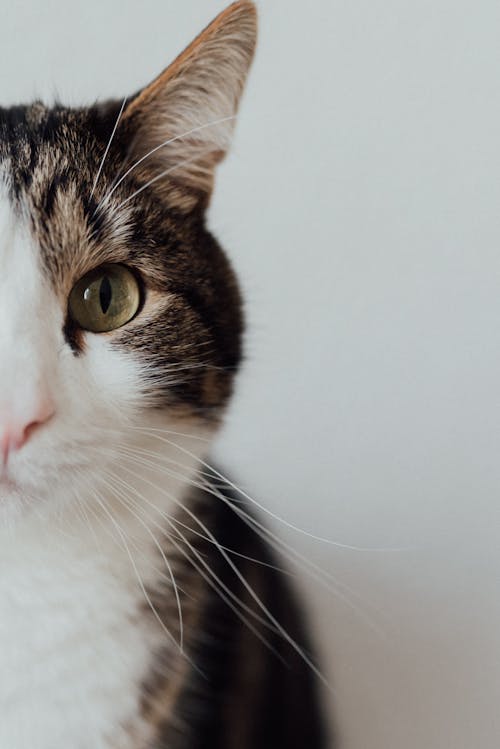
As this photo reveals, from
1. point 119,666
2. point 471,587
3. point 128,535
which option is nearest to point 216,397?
point 128,535

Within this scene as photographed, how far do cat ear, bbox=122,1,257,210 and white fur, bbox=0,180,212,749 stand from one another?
0.14m

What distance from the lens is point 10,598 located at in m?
0.64

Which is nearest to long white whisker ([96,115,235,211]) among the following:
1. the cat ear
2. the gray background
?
the cat ear

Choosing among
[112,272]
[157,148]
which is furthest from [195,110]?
[112,272]

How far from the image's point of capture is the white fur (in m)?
0.57

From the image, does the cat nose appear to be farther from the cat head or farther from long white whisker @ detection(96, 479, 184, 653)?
long white whisker @ detection(96, 479, 184, 653)

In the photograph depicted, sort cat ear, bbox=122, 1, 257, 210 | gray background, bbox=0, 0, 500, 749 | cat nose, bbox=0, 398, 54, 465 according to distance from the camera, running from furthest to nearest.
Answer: gray background, bbox=0, 0, 500, 749 < cat ear, bbox=122, 1, 257, 210 < cat nose, bbox=0, 398, 54, 465

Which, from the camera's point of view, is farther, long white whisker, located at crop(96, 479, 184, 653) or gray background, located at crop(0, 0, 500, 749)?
gray background, located at crop(0, 0, 500, 749)

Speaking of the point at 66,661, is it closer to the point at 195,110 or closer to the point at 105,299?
the point at 105,299

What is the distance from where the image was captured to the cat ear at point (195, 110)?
0.62 metres

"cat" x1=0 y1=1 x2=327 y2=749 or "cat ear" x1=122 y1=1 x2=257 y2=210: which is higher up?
"cat ear" x1=122 y1=1 x2=257 y2=210

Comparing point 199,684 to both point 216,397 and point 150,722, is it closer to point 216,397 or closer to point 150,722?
point 150,722

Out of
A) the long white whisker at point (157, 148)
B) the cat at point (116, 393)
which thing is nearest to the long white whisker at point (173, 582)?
the cat at point (116, 393)

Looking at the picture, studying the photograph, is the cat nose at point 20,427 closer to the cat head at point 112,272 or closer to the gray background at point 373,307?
the cat head at point 112,272
